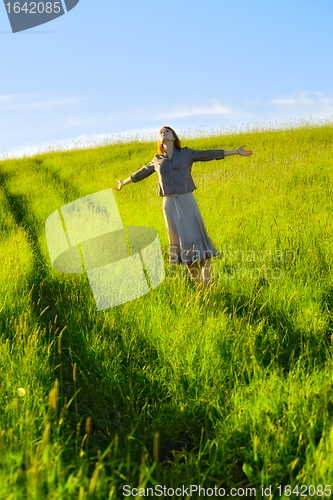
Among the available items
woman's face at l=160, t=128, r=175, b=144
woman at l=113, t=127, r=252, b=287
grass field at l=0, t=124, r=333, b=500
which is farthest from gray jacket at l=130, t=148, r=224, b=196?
grass field at l=0, t=124, r=333, b=500

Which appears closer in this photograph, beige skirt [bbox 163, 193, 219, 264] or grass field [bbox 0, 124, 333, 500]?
grass field [bbox 0, 124, 333, 500]

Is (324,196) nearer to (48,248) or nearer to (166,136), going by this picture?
(166,136)

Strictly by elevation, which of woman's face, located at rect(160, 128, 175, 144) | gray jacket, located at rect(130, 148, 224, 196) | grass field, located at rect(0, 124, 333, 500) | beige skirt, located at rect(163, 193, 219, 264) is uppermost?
woman's face, located at rect(160, 128, 175, 144)

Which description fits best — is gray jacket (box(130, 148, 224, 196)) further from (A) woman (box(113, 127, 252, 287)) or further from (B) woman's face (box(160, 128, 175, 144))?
(B) woman's face (box(160, 128, 175, 144))

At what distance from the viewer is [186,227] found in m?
4.10

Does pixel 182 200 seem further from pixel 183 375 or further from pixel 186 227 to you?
pixel 183 375

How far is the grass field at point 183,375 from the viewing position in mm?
1710

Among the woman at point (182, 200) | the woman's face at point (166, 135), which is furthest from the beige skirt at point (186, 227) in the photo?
the woman's face at point (166, 135)

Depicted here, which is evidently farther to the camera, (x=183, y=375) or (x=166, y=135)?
(x=166, y=135)

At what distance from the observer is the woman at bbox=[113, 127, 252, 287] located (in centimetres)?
405

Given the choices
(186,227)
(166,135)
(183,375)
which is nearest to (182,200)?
(186,227)

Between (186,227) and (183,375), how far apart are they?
2021 mm

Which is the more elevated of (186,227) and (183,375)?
(186,227)

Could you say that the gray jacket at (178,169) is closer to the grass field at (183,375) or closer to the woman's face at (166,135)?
the woman's face at (166,135)
